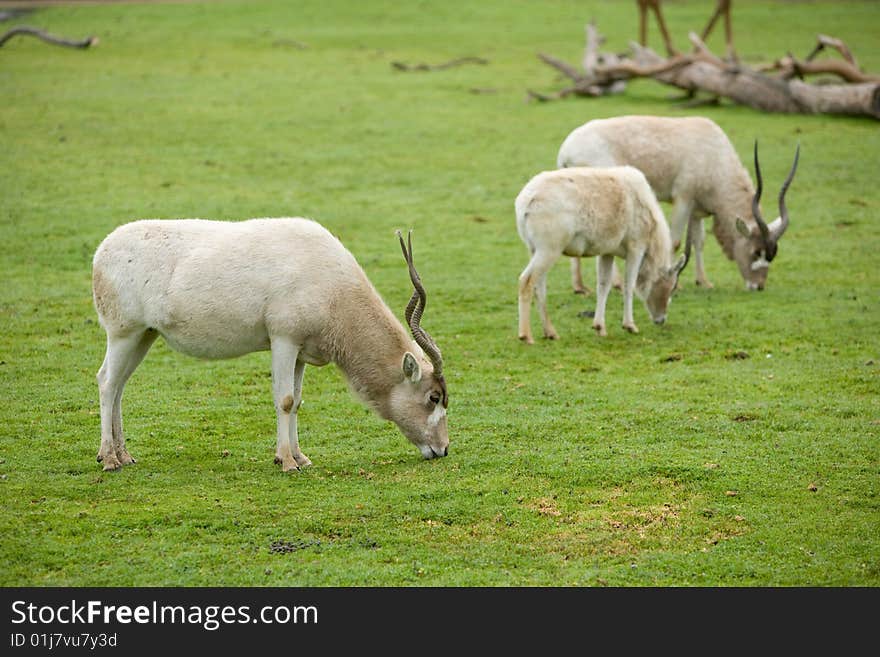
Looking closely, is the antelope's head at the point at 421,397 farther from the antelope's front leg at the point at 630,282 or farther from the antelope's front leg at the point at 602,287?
the antelope's front leg at the point at 630,282

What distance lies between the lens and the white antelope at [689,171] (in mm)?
14727

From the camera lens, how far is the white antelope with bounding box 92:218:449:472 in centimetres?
850

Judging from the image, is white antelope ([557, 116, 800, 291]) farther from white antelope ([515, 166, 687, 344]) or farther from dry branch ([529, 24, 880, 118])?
dry branch ([529, 24, 880, 118])

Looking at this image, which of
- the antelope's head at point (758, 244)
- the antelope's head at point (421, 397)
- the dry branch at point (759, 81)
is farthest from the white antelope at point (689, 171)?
the dry branch at point (759, 81)

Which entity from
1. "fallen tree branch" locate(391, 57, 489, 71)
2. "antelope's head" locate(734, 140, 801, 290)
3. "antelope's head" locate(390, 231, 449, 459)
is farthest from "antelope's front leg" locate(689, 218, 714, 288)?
"fallen tree branch" locate(391, 57, 489, 71)

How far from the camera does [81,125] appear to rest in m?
22.4

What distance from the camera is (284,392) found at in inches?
341

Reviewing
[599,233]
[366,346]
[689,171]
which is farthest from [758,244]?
[366,346]

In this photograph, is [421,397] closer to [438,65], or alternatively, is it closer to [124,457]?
[124,457]

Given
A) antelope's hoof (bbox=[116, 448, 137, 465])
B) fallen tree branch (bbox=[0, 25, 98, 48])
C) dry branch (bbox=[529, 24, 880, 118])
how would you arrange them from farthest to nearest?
1. fallen tree branch (bbox=[0, 25, 98, 48])
2. dry branch (bbox=[529, 24, 880, 118])
3. antelope's hoof (bbox=[116, 448, 137, 465])

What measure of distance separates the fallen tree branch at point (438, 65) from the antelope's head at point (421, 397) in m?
20.3

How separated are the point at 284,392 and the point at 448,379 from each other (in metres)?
3.01
